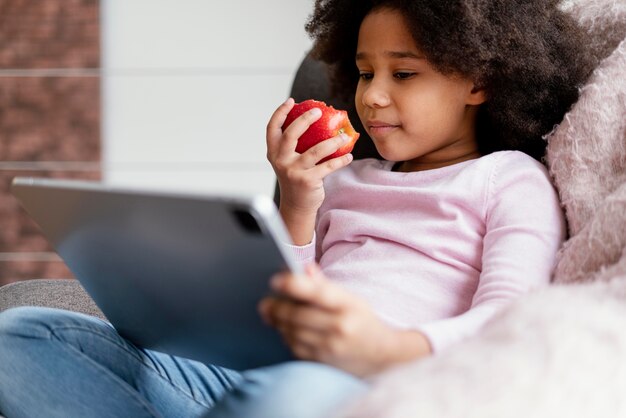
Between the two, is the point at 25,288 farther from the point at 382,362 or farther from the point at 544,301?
the point at 544,301

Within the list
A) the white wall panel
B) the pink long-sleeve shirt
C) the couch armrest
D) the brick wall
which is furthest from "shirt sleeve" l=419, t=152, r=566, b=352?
the brick wall

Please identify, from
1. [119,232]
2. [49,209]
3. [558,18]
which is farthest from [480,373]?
[558,18]

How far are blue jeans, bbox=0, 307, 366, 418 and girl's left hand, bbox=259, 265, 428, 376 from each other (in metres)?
0.22

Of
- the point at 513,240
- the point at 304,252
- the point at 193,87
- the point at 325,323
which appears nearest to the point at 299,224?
the point at 304,252

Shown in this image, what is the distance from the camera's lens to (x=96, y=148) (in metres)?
2.90

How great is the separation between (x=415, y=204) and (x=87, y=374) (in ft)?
1.53

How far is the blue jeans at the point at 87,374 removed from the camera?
34.2 inches

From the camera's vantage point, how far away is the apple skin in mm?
1019

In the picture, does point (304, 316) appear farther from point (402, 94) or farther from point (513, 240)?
point (402, 94)

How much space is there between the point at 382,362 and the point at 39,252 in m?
Answer: 2.53

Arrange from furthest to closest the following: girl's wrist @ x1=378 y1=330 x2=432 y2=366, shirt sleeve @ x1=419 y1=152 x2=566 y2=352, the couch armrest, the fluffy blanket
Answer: the couch armrest, shirt sleeve @ x1=419 y1=152 x2=566 y2=352, girl's wrist @ x1=378 y1=330 x2=432 y2=366, the fluffy blanket

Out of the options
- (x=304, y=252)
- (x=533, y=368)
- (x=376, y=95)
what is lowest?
(x=304, y=252)

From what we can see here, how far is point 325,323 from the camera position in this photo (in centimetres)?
62

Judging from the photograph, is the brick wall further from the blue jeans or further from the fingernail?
the fingernail
